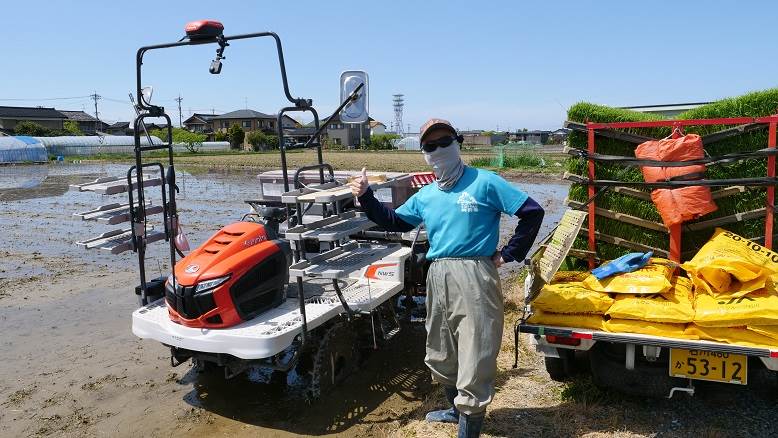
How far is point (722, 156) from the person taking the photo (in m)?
4.32

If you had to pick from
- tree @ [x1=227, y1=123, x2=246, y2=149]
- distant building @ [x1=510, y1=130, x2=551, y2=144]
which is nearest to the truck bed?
tree @ [x1=227, y1=123, x2=246, y2=149]

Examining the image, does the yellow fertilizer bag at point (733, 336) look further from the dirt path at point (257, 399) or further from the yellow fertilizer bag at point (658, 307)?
the dirt path at point (257, 399)

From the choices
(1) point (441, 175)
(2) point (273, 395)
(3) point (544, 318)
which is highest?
(1) point (441, 175)

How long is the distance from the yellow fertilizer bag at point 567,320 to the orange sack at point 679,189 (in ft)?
3.99

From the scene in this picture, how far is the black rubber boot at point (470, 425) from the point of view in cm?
329

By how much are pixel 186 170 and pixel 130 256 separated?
75.9 ft

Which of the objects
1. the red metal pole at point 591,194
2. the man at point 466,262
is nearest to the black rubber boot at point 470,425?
the man at point 466,262

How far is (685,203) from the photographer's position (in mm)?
4406

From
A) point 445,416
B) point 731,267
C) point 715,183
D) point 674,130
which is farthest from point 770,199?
point 445,416

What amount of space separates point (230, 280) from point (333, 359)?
1019 millimetres

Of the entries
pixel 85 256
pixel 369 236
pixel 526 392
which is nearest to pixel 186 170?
pixel 85 256

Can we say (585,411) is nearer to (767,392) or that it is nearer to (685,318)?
(685,318)

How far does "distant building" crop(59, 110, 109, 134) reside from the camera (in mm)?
76250

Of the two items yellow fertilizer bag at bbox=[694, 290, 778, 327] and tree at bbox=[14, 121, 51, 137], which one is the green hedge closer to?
yellow fertilizer bag at bbox=[694, 290, 778, 327]
